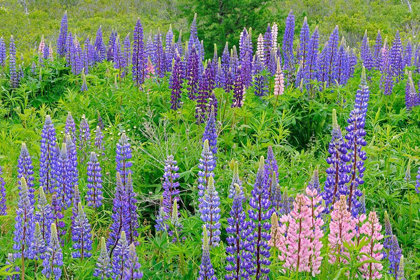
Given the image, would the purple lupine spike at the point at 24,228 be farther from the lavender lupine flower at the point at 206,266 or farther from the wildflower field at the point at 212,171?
the lavender lupine flower at the point at 206,266

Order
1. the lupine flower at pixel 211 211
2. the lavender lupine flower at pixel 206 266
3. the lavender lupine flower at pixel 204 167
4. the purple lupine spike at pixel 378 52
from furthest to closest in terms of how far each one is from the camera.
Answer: the purple lupine spike at pixel 378 52 → the lavender lupine flower at pixel 204 167 → the lupine flower at pixel 211 211 → the lavender lupine flower at pixel 206 266

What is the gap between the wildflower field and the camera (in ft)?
9.36

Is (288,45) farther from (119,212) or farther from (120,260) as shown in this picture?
(120,260)

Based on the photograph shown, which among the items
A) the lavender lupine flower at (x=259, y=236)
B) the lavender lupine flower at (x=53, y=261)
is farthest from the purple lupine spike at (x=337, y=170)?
the lavender lupine flower at (x=53, y=261)

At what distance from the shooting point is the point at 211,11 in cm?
1257

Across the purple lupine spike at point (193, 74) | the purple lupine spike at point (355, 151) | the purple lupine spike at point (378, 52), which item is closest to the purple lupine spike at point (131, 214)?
the purple lupine spike at point (355, 151)

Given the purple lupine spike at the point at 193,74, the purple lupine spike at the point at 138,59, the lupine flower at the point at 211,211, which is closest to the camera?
the lupine flower at the point at 211,211

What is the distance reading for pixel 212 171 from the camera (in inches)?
173

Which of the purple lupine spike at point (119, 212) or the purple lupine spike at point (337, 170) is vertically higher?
the purple lupine spike at point (337, 170)

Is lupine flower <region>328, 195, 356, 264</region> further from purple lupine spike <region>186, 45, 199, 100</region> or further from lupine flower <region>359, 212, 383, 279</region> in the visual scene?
purple lupine spike <region>186, 45, 199, 100</region>

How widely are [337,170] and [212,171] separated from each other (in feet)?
4.60

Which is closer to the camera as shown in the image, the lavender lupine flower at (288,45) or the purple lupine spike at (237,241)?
the purple lupine spike at (237,241)

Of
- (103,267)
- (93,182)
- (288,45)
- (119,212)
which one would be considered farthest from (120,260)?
(288,45)

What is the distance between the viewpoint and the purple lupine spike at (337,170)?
321 cm
